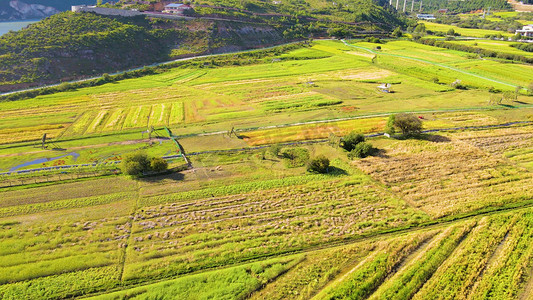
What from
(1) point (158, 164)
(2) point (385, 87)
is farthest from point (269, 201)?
(2) point (385, 87)

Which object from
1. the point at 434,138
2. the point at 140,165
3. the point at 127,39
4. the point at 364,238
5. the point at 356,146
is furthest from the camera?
the point at 127,39

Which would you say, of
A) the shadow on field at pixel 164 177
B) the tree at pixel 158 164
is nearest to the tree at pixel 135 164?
the tree at pixel 158 164

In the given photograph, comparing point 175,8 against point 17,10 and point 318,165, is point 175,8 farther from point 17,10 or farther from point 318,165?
point 17,10

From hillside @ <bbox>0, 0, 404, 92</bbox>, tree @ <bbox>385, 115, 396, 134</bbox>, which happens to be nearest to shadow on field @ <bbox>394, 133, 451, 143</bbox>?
tree @ <bbox>385, 115, 396, 134</bbox>

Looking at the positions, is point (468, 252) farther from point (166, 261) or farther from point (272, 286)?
point (166, 261)

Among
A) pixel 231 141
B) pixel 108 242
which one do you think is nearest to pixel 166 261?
pixel 108 242

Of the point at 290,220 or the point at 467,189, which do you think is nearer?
the point at 290,220
